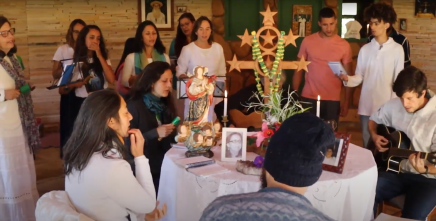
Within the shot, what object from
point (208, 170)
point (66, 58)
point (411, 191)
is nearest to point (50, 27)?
point (66, 58)

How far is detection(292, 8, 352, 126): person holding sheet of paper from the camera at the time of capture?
14.1 ft

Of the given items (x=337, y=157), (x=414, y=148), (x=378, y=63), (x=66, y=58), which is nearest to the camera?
(x=337, y=157)

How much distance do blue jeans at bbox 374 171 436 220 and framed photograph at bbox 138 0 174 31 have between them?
3555 mm

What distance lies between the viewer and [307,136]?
1.40 m

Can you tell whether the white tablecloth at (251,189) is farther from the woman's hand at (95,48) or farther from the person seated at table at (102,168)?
the woman's hand at (95,48)

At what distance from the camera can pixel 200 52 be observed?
4.23 meters

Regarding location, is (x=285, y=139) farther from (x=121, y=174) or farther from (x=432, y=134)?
(x=432, y=134)

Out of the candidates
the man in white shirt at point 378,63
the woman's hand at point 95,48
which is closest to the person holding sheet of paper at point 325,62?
the man in white shirt at point 378,63

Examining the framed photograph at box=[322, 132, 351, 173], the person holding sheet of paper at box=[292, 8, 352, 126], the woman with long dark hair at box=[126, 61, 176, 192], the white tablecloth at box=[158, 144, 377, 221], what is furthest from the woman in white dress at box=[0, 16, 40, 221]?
the person holding sheet of paper at box=[292, 8, 352, 126]

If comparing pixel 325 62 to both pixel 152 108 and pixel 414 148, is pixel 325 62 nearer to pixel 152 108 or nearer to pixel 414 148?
pixel 414 148

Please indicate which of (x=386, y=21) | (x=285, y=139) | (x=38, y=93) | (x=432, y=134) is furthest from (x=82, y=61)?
(x=285, y=139)

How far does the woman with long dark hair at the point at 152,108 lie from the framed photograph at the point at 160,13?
288 cm

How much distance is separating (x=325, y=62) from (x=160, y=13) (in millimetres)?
2380

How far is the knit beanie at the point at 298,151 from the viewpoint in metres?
1.39
